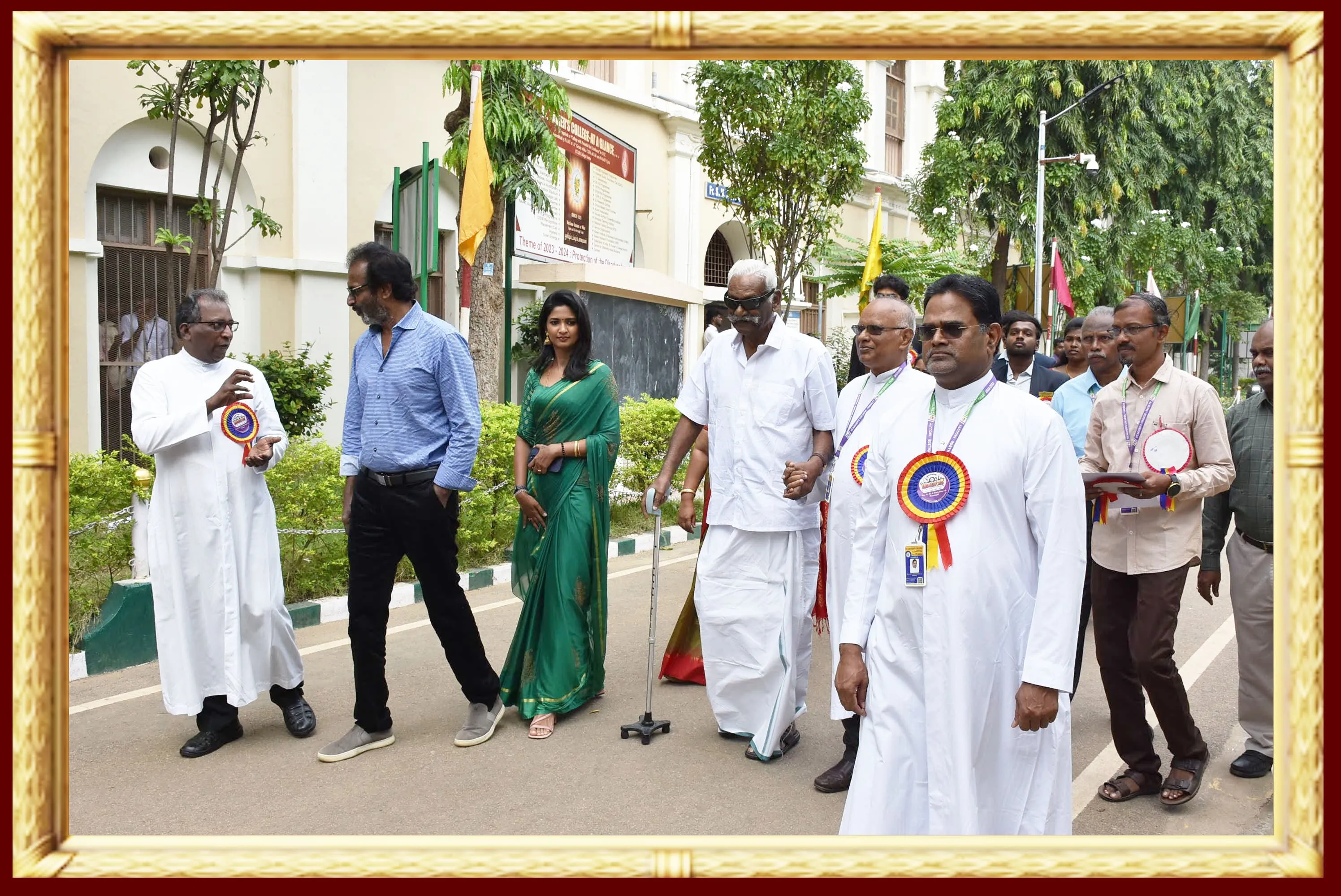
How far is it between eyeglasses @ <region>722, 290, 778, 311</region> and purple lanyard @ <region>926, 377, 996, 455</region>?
1829 mm

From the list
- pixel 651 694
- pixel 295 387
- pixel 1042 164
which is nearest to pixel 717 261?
pixel 1042 164

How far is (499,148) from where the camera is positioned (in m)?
12.5

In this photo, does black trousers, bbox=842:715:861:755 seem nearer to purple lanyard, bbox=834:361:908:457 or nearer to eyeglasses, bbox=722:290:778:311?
purple lanyard, bbox=834:361:908:457

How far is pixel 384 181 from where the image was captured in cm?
1452

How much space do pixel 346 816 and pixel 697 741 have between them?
161 cm

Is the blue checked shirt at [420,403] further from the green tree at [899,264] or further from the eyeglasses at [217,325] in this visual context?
the green tree at [899,264]

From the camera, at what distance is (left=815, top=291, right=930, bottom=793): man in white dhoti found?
4.76 meters

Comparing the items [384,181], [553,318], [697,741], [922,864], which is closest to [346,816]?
[697,741]

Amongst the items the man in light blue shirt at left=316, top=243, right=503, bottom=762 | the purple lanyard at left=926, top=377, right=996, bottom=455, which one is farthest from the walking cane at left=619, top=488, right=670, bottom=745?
the purple lanyard at left=926, top=377, right=996, bottom=455

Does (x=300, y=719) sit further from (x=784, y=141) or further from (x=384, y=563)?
(x=784, y=141)

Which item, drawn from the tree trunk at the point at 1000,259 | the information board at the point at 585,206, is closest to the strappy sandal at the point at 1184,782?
the information board at the point at 585,206

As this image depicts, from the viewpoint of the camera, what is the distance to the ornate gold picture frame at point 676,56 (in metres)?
1.88

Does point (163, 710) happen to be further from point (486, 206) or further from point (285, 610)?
point (486, 206)

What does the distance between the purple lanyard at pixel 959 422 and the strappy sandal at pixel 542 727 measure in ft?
8.73
